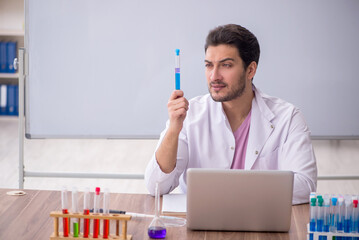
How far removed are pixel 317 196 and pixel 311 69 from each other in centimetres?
171

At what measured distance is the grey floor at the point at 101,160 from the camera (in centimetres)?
433

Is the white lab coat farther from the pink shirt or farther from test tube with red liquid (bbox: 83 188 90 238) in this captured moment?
test tube with red liquid (bbox: 83 188 90 238)

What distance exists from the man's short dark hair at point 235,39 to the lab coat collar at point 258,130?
0.60ft

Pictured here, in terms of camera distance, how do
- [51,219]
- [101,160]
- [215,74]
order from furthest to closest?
1. [101,160]
2. [215,74]
3. [51,219]

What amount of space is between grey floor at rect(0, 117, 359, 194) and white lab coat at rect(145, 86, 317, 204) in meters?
2.04

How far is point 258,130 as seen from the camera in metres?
2.20

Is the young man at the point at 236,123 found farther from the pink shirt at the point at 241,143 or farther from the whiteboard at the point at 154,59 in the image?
the whiteboard at the point at 154,59

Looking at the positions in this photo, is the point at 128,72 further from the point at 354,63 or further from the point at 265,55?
the point at 354,63

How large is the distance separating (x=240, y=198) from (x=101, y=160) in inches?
140

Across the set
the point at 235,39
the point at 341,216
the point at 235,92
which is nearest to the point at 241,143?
the point at 235,92

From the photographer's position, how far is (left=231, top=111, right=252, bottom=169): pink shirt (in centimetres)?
222

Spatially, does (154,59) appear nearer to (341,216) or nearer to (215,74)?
(215,74)

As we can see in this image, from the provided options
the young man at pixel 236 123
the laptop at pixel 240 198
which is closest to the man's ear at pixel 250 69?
the young man at pixel 236 123

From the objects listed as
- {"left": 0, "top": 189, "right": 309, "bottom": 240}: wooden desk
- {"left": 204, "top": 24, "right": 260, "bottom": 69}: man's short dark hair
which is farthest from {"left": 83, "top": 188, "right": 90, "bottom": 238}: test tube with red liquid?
{"left": 204, "top": 24, "right": 260, "bottom": 69}: man's short dark hair
